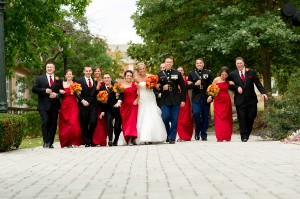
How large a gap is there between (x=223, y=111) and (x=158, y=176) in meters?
10.2

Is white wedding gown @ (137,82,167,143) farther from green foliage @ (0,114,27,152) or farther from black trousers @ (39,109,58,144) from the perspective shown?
green foliage @ (0,114,27,152)

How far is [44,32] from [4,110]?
12.5 m

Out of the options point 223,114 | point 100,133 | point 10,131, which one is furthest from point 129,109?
point 10,131

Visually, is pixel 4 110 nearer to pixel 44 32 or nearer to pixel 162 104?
pixel 162 104

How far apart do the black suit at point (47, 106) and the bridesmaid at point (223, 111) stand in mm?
4120

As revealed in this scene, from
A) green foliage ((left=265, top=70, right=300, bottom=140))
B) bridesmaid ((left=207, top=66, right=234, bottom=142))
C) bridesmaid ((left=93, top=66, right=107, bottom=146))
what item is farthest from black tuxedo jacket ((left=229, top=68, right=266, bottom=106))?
bridesmaid ((left=93, top=66, right=107, bottom=146))

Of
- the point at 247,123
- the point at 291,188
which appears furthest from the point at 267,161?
the point at 247,123

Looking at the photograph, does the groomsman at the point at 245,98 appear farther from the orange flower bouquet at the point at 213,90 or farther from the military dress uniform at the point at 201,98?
the military dress uniform at the point at 201,98

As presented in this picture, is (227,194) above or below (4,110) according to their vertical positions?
below

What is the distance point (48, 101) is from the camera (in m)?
17.3

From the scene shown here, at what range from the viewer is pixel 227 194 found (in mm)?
6492

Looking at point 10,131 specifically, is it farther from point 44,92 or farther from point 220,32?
point 220,32

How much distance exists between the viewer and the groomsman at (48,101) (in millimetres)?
17203

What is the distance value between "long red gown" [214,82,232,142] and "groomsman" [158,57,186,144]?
1104mm
